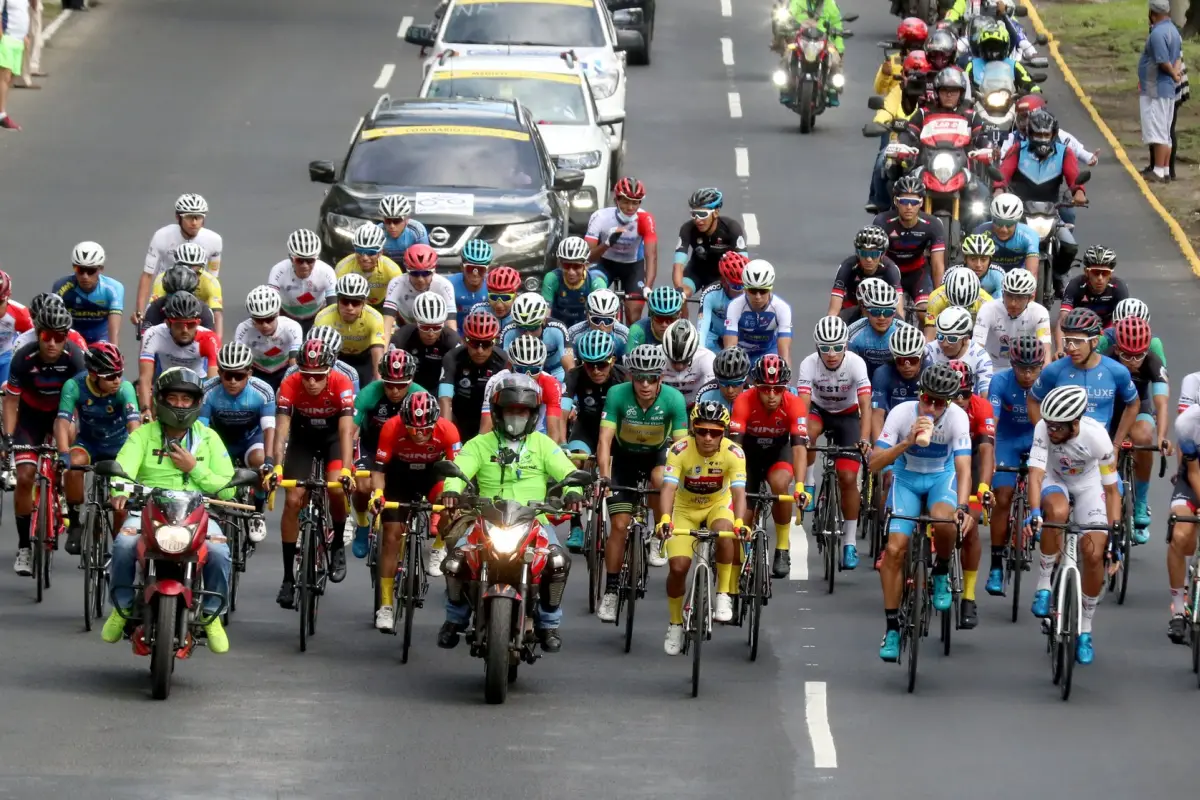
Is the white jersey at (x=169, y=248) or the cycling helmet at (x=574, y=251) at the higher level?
the cycling helmet at (x=574, y=251)

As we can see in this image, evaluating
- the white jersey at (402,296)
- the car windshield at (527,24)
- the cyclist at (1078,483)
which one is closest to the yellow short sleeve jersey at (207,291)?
the white jersey at (402,296)

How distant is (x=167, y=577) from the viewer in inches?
603

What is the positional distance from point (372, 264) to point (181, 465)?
621 cm

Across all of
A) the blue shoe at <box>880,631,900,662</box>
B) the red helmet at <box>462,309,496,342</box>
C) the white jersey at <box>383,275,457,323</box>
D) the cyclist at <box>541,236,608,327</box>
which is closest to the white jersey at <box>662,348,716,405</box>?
the red helmet at <box>462,309,496,342</box>

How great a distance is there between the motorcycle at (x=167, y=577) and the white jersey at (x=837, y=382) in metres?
5.47

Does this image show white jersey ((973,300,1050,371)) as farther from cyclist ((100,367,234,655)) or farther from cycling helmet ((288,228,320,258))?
cyclist ((100,367,234,655))

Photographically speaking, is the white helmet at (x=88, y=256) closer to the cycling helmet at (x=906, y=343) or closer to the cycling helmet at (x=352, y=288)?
the cycling helmet at (x=352, y=288)

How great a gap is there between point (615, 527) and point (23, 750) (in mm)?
4699

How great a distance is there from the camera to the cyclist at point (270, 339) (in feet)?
64.8

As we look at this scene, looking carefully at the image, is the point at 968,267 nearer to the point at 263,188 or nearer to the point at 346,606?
the point at 346,606

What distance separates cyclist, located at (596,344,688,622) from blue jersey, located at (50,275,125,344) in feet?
15.7

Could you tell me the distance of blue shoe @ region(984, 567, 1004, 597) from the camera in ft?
60.8

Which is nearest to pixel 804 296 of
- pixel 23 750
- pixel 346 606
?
pixel 346 606

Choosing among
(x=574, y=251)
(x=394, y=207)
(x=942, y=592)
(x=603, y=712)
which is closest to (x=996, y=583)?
(x=942, y=592)
